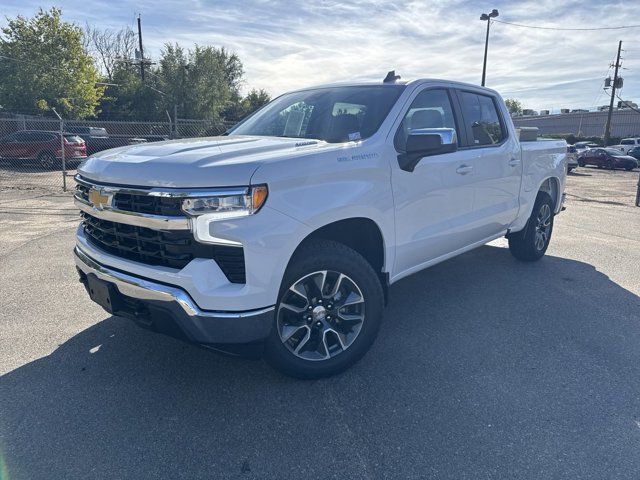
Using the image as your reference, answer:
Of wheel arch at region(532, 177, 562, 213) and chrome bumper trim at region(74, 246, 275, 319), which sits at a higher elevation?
wheel arch at region(532, 177, 562, 213)

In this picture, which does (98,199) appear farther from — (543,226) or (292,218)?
(543,226)

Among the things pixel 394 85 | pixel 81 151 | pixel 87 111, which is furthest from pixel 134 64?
pixel 394 85

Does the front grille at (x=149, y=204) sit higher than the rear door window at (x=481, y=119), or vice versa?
the rear door window at (x=481, y=119)

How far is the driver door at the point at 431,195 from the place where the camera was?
3.55 meters

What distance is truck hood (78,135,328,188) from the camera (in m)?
2.57

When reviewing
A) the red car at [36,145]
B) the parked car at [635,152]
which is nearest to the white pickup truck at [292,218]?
the red car at [36,145]

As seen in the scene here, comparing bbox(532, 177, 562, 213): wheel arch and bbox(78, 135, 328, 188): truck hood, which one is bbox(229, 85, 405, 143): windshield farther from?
bbox(532, 177, 562, 213): wheel arch

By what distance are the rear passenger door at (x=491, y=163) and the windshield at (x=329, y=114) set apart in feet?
3.31

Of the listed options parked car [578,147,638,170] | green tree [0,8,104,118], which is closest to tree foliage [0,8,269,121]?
green tree [0,8,104,118]

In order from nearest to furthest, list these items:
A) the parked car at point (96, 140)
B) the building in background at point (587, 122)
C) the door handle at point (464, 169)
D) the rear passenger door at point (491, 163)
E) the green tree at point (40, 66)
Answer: the door handle at point (464, 169) → the rear passenger door at point (491, 163) → the parked car at point (96, 140) → the green tree at point (40, 66) → the building in background at point (587, 122)

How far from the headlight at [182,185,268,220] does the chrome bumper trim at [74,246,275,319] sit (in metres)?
0.43

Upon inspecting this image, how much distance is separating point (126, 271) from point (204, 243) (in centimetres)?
61

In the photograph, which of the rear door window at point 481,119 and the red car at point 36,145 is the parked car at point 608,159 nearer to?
the red car at point 36,145

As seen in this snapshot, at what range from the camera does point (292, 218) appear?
2.74 meters
